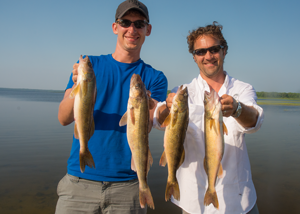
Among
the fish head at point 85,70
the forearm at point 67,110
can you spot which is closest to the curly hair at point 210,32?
the fish head at point 85,70

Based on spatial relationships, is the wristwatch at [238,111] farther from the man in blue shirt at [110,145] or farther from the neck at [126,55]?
the neck at [126,55]

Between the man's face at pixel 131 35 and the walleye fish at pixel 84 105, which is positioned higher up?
the man's face at pixel 131 35

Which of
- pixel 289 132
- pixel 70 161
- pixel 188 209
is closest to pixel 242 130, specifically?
pixel 188 209

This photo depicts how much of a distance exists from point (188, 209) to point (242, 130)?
5.45 feet

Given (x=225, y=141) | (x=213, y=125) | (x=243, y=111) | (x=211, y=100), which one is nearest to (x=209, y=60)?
(x=211, y=100)

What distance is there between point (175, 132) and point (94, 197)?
175 centimetres

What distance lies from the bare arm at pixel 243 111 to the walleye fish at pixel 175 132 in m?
0.58

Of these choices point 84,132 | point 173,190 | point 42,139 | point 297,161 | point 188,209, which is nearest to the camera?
point 84,132

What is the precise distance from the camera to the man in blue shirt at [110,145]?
337cm

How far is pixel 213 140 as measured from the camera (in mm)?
3141

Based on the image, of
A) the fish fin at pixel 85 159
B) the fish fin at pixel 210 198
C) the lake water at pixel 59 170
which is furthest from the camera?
the lake water at pixel 59 170

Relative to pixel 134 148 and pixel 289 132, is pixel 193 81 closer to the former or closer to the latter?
pixel 134 148

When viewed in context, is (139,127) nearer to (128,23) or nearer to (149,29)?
(128,23)

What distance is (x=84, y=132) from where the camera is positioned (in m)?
2.93
